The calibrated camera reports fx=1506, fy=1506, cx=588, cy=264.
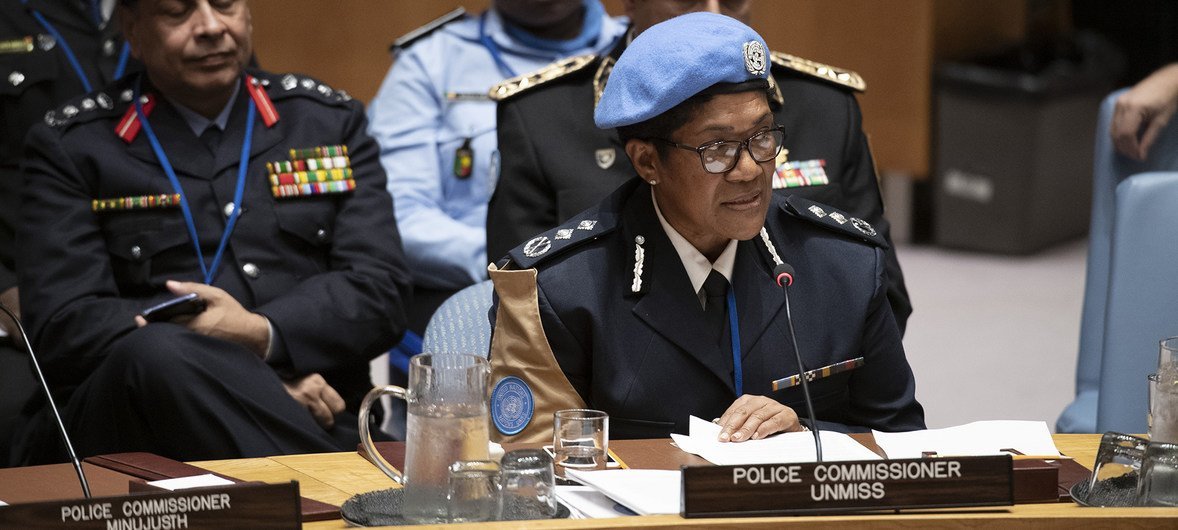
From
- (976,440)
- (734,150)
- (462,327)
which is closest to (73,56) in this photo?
(462,327)

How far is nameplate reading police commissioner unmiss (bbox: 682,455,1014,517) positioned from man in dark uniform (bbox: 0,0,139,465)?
2.07 meters

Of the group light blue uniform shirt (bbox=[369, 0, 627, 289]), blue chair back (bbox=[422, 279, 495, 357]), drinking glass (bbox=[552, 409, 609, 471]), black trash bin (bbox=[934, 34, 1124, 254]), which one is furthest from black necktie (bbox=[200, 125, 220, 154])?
black trash bin (bbox=[934, 34, 1124, 254])

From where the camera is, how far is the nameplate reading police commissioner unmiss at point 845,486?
4.60 feet

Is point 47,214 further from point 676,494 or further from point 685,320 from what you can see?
point 676,494

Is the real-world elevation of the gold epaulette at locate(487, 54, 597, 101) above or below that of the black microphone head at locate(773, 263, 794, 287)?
above

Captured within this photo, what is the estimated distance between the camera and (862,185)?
9.32 feet

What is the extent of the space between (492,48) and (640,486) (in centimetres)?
203

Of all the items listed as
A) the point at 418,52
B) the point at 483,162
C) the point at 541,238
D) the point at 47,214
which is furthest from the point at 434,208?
the point at 541,238

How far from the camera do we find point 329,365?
2.68 metres

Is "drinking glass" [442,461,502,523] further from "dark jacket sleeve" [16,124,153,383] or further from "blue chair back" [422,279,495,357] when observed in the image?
"dark jacket sleeve" [16,124,153,383]

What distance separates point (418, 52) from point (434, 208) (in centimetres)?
41

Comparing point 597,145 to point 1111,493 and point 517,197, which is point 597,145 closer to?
point 517,197

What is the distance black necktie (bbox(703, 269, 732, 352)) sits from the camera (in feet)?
6.82

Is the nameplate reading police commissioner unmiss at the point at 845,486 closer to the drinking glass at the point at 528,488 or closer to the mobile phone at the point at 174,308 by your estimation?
the drinking glass at the point at 528,488
